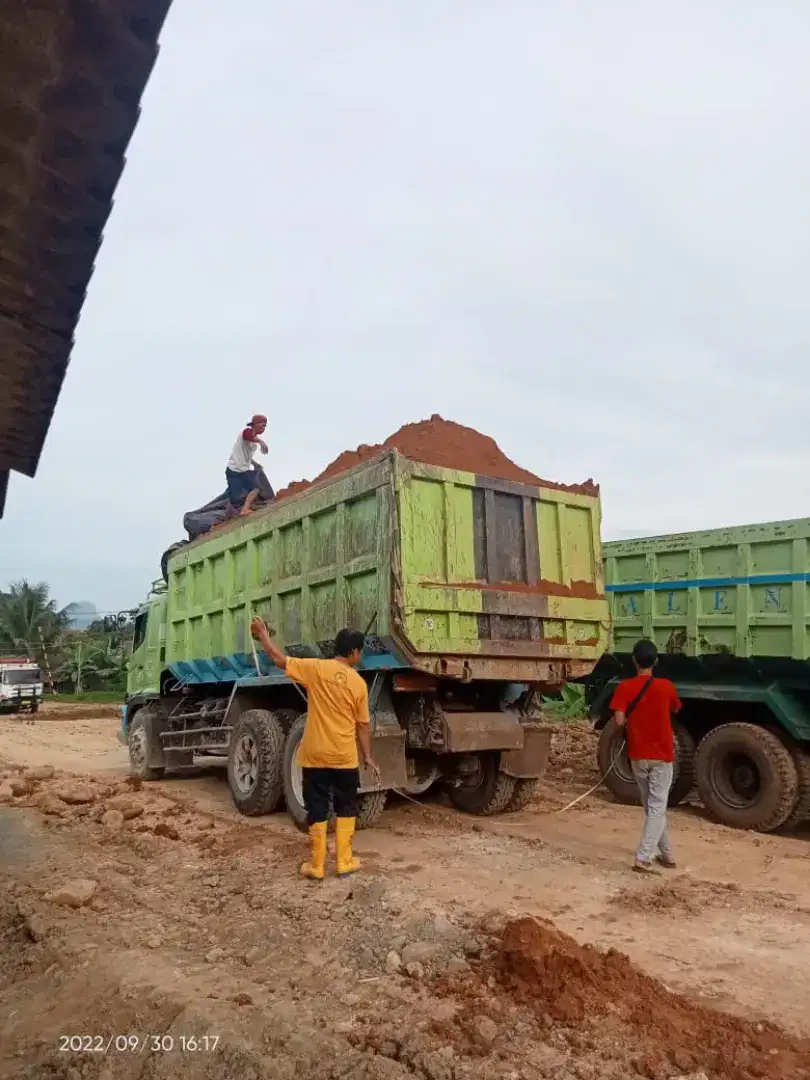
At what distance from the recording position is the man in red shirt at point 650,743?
18.8 ft

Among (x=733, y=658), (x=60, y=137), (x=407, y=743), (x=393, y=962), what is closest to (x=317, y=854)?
(x=407, y=743)

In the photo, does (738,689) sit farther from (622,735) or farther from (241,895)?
(241,895)

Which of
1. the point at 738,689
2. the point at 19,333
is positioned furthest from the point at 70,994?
the point at 738,689

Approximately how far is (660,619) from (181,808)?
498 cm

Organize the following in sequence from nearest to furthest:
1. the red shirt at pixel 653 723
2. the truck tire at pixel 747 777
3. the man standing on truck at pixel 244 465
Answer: the red shirt at pixel 653 723 → the truck tire at pixel 747 777 → the man standing on truck at pixel 244 465

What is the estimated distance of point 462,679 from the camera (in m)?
6.41

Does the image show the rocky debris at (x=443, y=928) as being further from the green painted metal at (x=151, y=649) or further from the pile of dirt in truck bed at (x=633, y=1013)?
the green painted metal at (x=151, y=649)

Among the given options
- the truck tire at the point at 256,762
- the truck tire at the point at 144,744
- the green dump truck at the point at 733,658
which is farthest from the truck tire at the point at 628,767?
the truck tire at the point at 144,744

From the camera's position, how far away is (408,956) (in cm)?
394

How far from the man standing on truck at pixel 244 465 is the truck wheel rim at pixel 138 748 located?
316 centimetres

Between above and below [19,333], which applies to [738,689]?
below

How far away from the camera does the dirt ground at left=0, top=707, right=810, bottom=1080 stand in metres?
3.06

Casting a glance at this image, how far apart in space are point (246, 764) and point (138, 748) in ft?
11.2

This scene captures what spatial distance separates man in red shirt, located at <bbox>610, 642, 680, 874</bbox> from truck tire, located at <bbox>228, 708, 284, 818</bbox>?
2.99 metres
